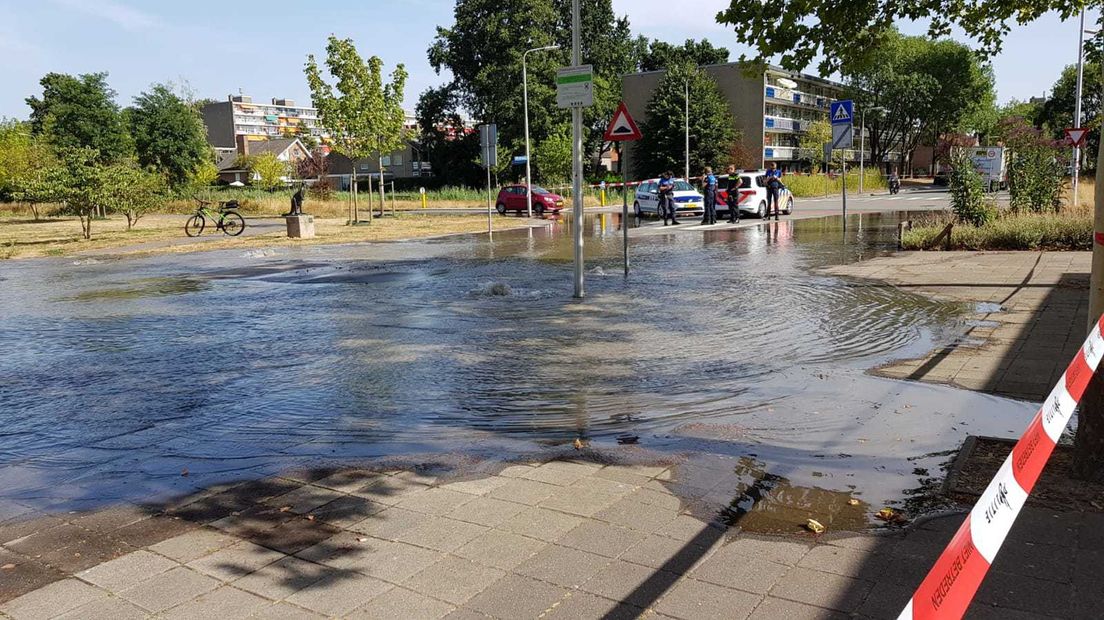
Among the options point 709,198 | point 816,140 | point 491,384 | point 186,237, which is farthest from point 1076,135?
point 816,140

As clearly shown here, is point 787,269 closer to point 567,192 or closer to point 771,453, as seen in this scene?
point 771,453

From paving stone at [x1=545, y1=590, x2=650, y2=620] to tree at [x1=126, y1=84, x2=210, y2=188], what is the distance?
78699 millimetres

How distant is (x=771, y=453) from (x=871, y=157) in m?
99.1

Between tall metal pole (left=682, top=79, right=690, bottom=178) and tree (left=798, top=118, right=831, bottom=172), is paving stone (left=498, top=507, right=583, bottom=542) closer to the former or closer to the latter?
tall metal pole (left=682, top=79, right=690, bottom=178)

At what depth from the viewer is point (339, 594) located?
3475mm

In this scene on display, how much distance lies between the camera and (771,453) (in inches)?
206

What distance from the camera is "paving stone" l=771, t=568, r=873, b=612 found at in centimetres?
326

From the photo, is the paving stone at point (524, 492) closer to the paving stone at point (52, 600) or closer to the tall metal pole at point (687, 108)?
the paving stone at point (52, 600)

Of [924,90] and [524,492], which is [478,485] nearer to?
[524,492]

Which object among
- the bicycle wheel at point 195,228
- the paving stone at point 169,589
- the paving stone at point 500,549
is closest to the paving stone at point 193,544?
the paving stone at point 169,589

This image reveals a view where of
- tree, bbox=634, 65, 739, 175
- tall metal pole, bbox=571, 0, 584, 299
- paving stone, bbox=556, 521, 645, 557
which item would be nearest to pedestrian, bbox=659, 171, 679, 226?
tall metal pole, bbox=571, 0, 584, 299

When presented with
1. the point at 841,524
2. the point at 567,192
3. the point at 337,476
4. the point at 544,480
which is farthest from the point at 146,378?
the point at 567,192

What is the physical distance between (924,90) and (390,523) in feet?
302

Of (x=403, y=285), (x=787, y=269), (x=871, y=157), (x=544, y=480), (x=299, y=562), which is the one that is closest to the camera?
(x=299, y=562)
